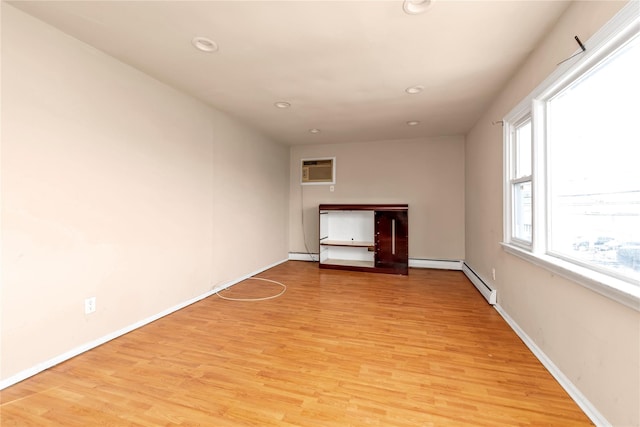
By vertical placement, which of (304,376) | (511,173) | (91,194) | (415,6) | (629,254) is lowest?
(304,376)

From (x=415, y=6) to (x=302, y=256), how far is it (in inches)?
181

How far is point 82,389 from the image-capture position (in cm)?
165

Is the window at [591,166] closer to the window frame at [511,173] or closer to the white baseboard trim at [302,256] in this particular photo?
the window frame at [511,173]

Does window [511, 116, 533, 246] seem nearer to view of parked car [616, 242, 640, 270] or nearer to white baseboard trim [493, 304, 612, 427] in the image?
white baseboard trim [493, 304, 612, 427]

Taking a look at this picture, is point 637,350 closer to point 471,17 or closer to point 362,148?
point 471,17

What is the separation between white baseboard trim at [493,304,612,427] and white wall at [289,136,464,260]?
8.58 ft

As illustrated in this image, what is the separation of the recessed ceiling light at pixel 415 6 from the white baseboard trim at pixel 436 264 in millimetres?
4131

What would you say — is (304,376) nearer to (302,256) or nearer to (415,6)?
(415,6)

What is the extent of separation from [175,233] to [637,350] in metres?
3.42

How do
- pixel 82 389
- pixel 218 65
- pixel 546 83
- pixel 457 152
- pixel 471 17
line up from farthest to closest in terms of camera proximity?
1. pixel 457 152
2. pixel 218 65
3. pixel 546 83
4. pixel 471 17
5. pixel 82 389

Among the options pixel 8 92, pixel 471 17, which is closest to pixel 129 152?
pixel 8 92

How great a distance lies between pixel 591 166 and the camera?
1604 millimetres

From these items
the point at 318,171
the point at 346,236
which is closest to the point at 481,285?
the point at 346,236

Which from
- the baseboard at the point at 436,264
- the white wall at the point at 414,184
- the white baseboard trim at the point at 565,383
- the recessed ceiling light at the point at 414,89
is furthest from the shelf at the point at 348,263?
the recessed ceiling light at the point at 414,89
